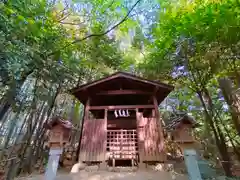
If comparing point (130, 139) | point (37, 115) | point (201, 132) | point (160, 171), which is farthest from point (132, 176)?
point (201, 132)

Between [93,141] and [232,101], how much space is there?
5594 millimetres

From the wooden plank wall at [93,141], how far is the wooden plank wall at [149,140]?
4.75ft

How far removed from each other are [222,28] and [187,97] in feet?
16.7

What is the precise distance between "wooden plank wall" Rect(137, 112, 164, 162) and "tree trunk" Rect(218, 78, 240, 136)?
9.44 ft

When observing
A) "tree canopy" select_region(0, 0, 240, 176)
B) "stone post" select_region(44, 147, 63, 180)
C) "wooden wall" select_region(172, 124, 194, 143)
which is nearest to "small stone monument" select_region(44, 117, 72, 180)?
"stone post" select_region(44, 147, 63, 180)

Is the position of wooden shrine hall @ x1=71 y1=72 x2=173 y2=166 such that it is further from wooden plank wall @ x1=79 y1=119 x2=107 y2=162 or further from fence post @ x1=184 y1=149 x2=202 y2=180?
fence post @ x1=184 y1=149 x2=202 y2=180

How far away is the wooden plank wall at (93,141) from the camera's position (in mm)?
6332

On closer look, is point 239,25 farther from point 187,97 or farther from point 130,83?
point 187,97

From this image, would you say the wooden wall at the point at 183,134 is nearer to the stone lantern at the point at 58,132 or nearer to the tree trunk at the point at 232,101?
the stone lantern at the point at 58,132

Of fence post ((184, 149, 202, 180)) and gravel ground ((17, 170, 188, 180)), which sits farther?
gravel ground ((17, 170, 188, 180))

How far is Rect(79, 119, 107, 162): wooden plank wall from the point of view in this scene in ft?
20.8

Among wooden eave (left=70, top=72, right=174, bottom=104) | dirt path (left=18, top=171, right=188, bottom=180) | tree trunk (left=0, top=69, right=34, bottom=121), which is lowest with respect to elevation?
dirt path (left=18, top=171, right=188, bottom=180)

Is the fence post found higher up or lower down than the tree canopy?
lower down

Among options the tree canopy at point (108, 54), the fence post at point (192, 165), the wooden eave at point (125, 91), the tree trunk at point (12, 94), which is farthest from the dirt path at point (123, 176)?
the wooden eave at point (125, 91)
